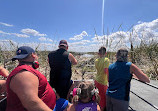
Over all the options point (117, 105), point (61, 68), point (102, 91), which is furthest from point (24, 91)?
point (102, 91)

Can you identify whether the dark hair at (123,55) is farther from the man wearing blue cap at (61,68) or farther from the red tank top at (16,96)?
the red tank top at (16,96)

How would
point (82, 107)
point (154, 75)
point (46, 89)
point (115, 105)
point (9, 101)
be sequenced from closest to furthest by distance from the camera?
point (9, 101), point (82, 107), point (46, 89), point (115, 105), point (154, 75)

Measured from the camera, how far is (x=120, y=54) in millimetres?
1648

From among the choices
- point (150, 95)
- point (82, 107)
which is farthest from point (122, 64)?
point (150, 95)

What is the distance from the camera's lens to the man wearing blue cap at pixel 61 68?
1998mm

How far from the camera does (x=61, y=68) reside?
201 centimetres

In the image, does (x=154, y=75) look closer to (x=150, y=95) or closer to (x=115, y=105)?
(x=150, y=95)

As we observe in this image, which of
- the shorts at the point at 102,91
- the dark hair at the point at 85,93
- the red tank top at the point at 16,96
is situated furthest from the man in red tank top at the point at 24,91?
the shorts at the point at 102,91

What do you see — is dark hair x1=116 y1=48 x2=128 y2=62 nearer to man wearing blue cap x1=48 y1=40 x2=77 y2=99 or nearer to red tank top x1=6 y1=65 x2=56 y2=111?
man wearing blue cap x1=48 y1=40 x2=77 y2=99

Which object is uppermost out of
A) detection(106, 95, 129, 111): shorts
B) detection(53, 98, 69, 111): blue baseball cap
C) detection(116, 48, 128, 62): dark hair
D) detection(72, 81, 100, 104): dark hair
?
detection(116, 48, 128, 62): dark hair

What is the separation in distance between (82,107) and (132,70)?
0.97m

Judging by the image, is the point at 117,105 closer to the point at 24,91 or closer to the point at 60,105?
the point at 60,105

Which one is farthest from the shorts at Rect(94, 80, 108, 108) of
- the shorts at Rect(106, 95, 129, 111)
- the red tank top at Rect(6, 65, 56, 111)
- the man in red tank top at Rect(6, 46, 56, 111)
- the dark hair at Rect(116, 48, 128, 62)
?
the man in red tank top at Rect(6, 46, 56, 111)

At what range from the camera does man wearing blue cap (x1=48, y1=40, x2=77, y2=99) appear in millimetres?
1998
